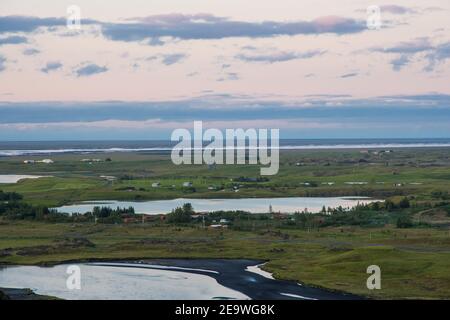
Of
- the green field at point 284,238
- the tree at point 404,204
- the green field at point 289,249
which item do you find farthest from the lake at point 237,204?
the green field at point 289,249

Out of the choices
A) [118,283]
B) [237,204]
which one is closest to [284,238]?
[118,283]

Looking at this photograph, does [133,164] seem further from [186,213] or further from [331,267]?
[331,267]

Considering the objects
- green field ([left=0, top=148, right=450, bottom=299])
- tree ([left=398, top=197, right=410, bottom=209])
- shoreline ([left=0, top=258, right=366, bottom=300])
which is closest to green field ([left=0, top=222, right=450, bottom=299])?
green field ([left=0, top=148, right=450, bottom=299])

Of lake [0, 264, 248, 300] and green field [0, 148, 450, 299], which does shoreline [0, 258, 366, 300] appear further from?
green field [0, 148, 450, 299]

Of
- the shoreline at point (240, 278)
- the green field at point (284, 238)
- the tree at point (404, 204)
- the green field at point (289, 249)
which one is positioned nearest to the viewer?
the shoreline at point (240, 278)

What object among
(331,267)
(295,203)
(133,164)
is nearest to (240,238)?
(331,267)

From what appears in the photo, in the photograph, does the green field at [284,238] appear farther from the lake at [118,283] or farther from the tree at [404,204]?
the lake at [118,283]

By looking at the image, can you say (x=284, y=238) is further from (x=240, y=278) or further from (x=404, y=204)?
(x=404, y=204)
